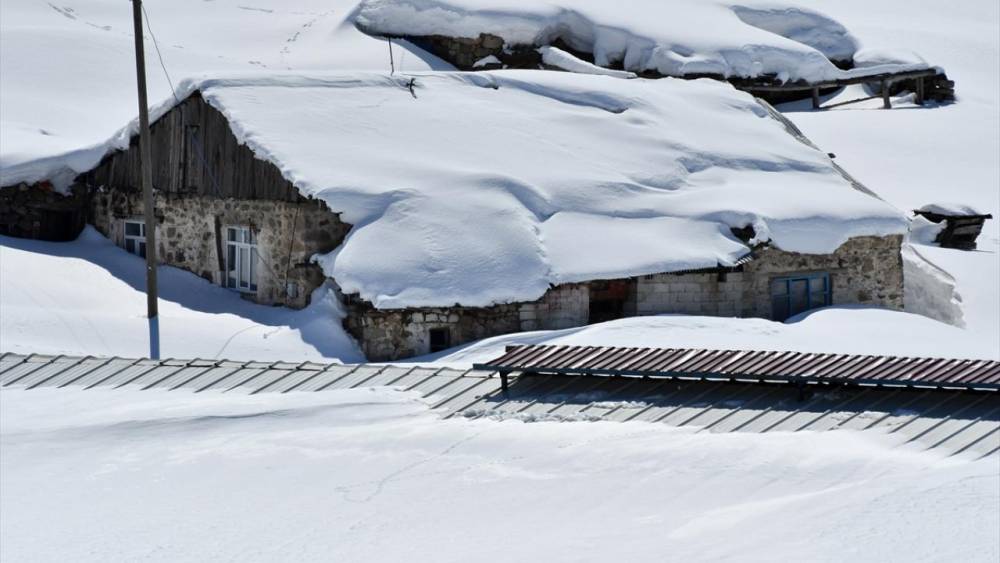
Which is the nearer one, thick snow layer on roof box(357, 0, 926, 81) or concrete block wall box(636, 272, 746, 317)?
concrete block wall box(636, 272, 746, 317)

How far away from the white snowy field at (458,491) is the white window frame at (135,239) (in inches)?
371

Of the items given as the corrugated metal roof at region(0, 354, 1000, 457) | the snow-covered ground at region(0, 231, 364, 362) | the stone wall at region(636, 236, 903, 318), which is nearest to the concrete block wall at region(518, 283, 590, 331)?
the stone wall at region(636, 236, 903, 318)

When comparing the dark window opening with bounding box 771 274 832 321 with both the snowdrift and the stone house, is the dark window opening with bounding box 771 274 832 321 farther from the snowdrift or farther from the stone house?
the snowdrift

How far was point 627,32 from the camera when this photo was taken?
43594mm

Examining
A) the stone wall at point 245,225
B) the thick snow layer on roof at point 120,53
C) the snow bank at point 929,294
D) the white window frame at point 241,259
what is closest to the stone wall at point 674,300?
the stone wall at point 245,225

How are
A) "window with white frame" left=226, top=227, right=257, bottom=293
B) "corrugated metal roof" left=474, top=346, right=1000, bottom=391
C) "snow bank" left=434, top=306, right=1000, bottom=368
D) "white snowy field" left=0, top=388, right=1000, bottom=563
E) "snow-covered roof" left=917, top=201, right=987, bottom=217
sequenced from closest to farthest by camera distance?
"white snowy field" left=0, top=388, right=1000, bottom=563 < "corrugated metal roof" left=474, top=346, right=1000, bottom=391 < "snow bank" left=434, top=306, right=1000, bottom=368 < "window with white frame" left=226, top=227, right=257, bottom=293 < "snow-covered roof" left=917, top=201, right=987, bottom=217

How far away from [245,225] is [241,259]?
0.59 metres

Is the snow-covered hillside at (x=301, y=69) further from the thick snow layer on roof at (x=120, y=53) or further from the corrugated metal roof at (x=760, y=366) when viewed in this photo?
the corrugated metal roof at (x=760, y=366)

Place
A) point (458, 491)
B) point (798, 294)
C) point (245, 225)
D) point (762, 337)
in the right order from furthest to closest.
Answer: point (798, 294), point (245, 225), point (762, 337), point (458, 491)

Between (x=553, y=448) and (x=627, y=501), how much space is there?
138 cm

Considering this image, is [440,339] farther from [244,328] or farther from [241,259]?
[241,259]

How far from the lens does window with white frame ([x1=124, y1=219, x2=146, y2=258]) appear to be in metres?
27.4

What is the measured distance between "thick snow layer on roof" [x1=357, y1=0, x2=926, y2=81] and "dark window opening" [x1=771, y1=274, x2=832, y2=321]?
16.8 metres

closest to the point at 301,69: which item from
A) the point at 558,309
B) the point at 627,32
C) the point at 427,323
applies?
the point at 627,32
